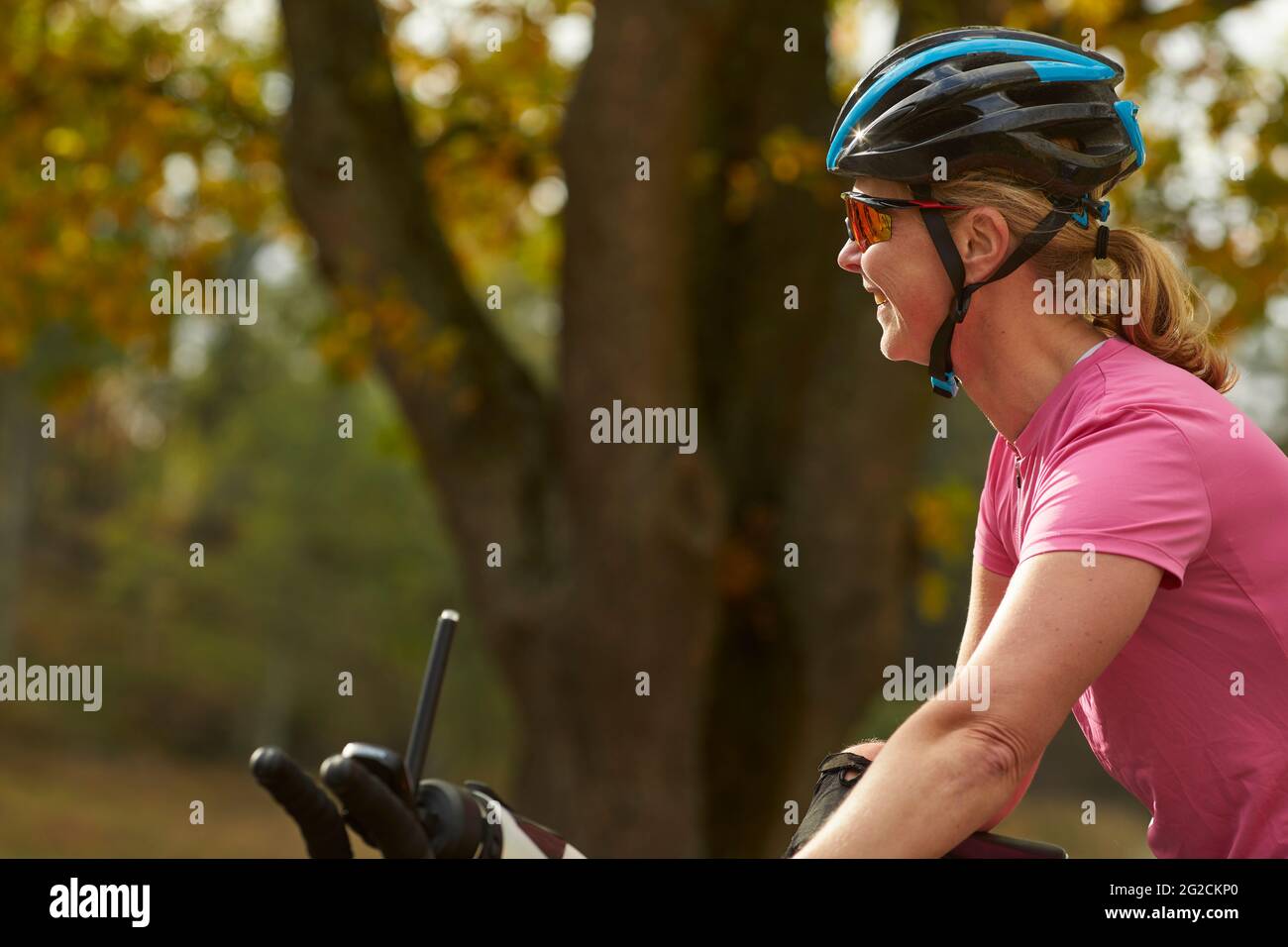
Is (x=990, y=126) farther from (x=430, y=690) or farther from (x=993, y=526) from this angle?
(x=430, y=690)

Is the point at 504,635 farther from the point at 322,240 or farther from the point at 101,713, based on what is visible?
the point at 101,713

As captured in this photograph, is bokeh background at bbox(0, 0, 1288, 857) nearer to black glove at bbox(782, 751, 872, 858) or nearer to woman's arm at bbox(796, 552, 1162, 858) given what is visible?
black glove at bbox(782, 751, 872, 858)

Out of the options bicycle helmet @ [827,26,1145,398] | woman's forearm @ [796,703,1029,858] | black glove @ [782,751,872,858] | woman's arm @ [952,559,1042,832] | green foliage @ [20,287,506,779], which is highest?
bicycle helmet @ [827,26,1145,398]

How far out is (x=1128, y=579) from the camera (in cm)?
166

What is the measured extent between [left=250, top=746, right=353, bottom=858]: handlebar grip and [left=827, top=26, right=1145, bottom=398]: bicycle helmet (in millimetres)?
1062

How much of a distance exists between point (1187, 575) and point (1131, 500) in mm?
196

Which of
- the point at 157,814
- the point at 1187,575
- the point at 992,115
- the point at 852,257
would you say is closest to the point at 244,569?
the point at 157,814

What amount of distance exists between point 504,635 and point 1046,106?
16.2 ft

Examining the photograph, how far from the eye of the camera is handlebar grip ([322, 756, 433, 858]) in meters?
1.71

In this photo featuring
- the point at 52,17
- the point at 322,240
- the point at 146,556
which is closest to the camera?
the point at 322,240

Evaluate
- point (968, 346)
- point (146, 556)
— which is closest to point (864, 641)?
point (968, 346)

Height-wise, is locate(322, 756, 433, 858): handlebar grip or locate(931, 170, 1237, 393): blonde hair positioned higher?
locate(931, 170, 1237, 393): blonde hair

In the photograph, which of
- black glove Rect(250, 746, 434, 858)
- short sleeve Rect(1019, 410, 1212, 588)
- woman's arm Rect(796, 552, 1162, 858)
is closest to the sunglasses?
short sleeve Rect(1019, 410, 1212, 588)

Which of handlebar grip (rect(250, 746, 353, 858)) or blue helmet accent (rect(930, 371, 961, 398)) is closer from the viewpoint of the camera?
handlebar grip (rect(250, 746, 353, 858))
